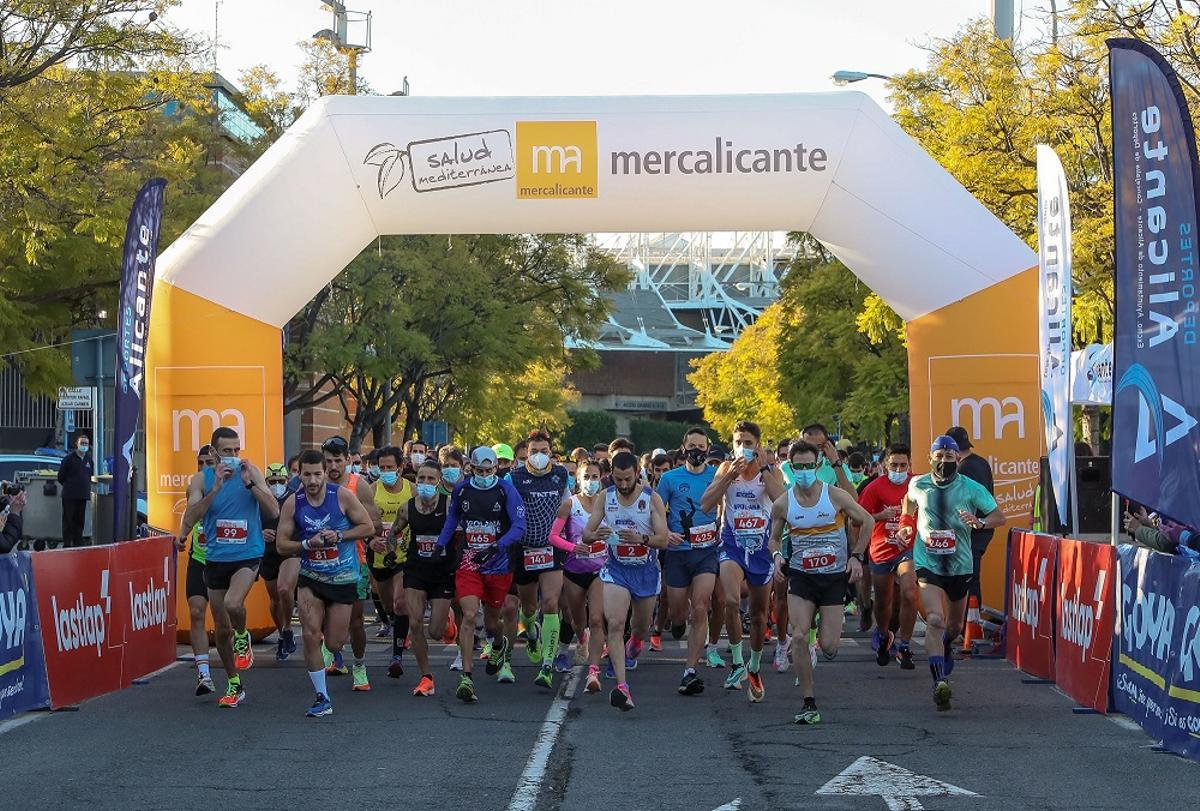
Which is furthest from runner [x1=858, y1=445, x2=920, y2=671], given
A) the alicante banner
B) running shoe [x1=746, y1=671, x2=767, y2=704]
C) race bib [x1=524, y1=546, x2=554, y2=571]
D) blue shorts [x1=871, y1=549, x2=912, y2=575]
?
race bib [x1=524, y1=546, x2=554, y2=571]

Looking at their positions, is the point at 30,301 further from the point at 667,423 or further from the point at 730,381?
the point at 667,423

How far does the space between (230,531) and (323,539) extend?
1.08 meters

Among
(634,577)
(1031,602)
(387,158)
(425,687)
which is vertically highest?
(387,158)

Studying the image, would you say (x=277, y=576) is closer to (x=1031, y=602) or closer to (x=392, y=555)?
(x=392, y=555)

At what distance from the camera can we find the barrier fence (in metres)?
11.3

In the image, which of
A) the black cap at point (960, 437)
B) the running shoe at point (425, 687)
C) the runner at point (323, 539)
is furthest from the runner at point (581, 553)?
the black cap at point (960, 437)

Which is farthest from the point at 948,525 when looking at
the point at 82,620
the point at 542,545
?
the point at 82,620

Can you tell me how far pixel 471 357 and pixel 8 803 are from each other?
28642 mm

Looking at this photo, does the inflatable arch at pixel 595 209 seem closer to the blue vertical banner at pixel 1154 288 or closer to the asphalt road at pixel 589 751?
the asphalt road at pixel 589 751

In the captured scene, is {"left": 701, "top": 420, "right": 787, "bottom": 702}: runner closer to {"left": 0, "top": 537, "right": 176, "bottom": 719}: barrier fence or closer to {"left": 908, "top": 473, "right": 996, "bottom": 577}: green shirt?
{"left": 908, "top": 473, "right": 996, "bottom": 577}: green shirt

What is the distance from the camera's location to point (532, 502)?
45.0 feet

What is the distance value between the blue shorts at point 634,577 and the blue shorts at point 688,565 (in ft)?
2.28

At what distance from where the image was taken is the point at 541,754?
31.7 feet

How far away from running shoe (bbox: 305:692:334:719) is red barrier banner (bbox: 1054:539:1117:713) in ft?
16.8
